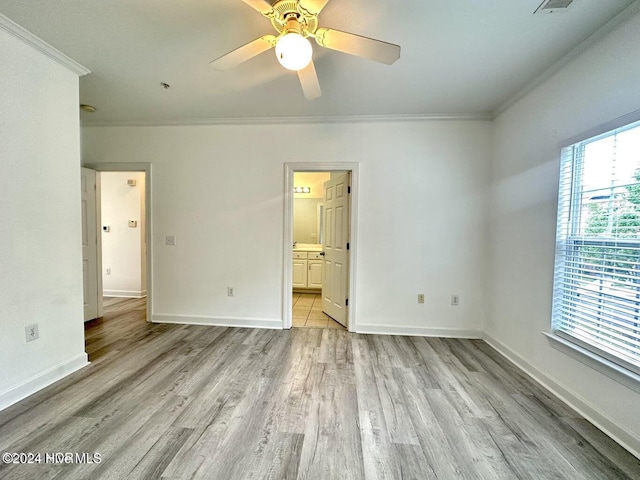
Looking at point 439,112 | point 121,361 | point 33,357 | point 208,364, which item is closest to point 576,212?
point 439,112

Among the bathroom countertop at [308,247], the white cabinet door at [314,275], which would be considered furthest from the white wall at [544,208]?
Result: the bathroom countertop at [308,247]

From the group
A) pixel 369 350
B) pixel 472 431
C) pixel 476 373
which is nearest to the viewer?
pixel 472 431

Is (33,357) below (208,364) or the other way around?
the other way around

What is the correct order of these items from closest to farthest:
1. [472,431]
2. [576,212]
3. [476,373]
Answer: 1. [472,431]
2. [576,212]
3. [476,373]

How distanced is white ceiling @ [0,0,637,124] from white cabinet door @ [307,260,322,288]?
289cm

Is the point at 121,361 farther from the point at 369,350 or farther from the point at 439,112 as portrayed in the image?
the point at 439,112

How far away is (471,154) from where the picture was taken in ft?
10.3

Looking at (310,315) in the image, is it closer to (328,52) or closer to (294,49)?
(328,52)

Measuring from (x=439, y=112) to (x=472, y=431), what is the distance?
9.86ft

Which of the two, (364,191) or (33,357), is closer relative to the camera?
Answer: (33,357)

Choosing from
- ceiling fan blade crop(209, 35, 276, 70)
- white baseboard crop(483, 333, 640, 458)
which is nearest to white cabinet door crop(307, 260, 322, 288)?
white baseboard crop(483, 333, 640, 458)

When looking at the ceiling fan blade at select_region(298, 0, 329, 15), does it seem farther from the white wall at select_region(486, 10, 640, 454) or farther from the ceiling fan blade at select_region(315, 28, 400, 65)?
the white wall at select_region(486, 10, 640, 454)

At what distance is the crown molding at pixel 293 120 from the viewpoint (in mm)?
3092

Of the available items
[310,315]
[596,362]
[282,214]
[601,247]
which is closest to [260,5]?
[282,214]
